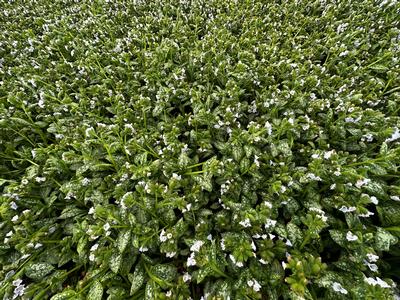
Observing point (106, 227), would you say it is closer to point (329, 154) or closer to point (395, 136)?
point (329, 154)

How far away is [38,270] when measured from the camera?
2090mm

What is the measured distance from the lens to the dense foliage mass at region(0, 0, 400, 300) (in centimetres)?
197

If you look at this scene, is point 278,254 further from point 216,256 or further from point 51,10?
point 51,10

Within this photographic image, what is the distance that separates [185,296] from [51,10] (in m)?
5.27

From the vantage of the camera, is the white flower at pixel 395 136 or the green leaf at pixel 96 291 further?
the white flower at pixel 395 136

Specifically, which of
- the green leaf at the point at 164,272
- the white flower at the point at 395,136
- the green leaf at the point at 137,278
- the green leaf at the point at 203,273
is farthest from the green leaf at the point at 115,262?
the white flower at the point at 395,136

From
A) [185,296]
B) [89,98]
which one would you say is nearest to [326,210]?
[185,296]

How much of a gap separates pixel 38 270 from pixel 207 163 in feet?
5.58

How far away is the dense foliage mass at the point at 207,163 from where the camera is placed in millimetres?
1967

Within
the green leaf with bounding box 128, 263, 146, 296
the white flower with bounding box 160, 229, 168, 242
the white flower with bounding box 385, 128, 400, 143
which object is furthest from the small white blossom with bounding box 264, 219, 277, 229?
the white flower with bounding box 385, 128, 400, 143

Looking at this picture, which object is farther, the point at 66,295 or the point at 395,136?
the point at 395,136

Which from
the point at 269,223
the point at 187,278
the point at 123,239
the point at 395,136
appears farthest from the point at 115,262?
the point at 395,136

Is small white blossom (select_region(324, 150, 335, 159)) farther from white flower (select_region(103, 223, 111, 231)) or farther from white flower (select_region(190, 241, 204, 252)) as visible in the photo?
white flower (select_region(103, 223, 111, 231))

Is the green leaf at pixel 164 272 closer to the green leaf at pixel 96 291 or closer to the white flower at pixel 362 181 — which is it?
the green leaf at pixel 96 291
